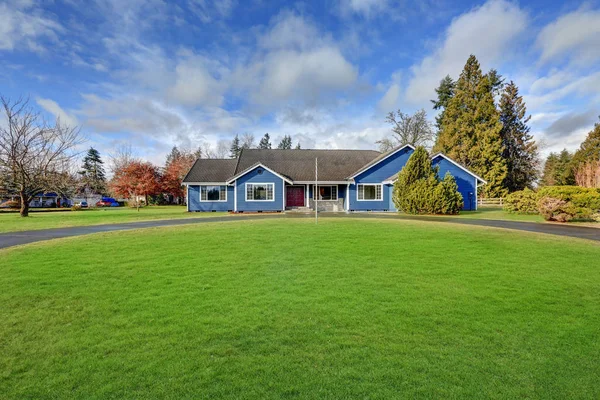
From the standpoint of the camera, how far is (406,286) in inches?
246

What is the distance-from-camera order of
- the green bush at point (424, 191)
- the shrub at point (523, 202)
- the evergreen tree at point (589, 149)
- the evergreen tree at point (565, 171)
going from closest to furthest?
the green bush at point (424, 191)
the shrub at point (523, 202)
the evergreen tree at point (589, 149)
the evergreen tree at point (565, 171)

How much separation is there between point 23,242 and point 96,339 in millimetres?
10938

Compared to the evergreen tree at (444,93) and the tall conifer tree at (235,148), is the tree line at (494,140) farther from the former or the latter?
the tall conifer tree at (235,148)

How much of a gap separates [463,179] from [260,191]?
18627 mm

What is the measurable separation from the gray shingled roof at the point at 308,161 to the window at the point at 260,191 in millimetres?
3183

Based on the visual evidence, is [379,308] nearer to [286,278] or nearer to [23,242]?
[286,278]

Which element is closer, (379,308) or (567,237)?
(379,308)

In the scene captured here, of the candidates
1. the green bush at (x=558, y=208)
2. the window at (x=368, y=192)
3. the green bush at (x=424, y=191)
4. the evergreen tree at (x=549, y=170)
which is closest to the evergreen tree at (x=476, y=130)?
the evergreen tree at (x=549, y=170)

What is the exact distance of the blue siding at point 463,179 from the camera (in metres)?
28.0

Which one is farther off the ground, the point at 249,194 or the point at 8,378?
the point at 249,194

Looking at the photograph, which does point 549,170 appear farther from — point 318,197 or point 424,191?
point 318,197

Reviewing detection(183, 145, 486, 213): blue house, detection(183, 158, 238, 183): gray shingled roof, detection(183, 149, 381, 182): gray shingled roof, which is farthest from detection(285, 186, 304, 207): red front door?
detection(183, 158, 238, 183): gray shingled roof

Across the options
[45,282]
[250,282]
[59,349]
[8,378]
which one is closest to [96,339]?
[59,349]

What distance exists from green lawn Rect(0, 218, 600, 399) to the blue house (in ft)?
64.2
